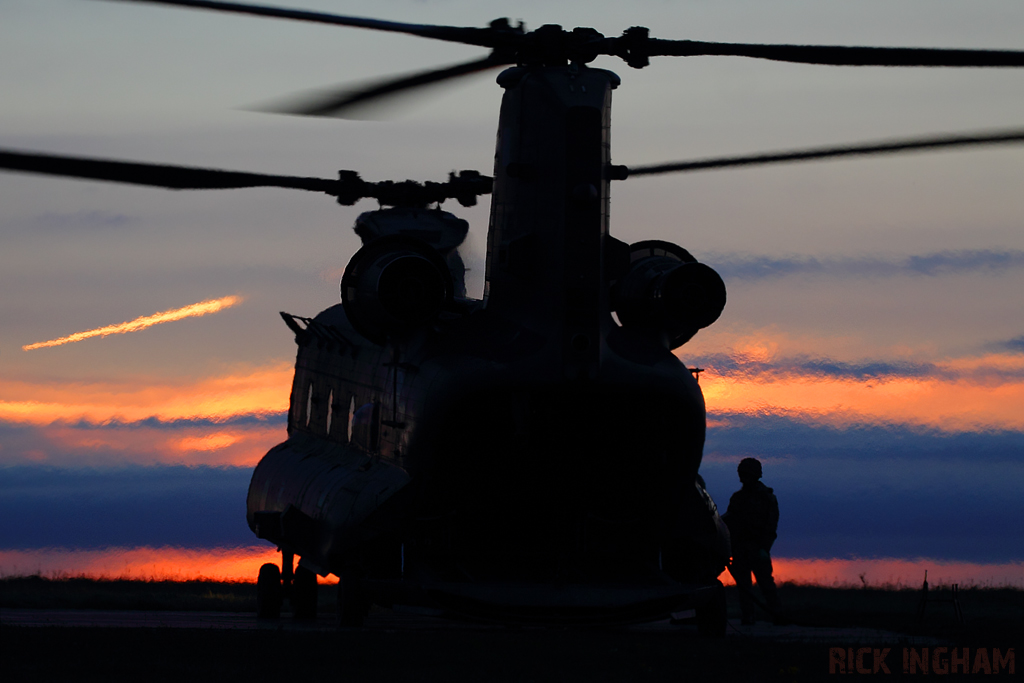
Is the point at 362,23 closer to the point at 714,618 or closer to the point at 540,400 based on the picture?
the point at 540,400

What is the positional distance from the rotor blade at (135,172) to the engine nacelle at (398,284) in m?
2.08

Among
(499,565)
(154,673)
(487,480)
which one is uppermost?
(487,480)

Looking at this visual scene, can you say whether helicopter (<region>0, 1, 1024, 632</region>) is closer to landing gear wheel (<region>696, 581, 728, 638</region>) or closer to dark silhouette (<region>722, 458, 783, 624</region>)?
landing gear wheel (<region>696, 581, 728, 638</region>)

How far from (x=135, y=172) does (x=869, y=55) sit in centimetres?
776

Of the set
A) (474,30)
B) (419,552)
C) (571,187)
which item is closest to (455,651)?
(419,552)

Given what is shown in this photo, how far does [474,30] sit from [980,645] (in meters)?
9.18

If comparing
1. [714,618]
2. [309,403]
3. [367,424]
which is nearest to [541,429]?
[367,424]

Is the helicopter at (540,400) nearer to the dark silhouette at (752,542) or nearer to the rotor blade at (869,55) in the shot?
the rotor blade at (869,55)

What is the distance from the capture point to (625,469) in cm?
1543

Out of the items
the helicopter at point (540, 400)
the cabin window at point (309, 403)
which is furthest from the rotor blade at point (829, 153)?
the cabin window at point (309, 403)

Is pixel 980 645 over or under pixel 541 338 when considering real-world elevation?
under

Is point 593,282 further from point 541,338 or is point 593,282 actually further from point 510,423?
point 510,423

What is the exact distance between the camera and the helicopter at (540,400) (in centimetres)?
1441

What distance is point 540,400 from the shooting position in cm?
1488
